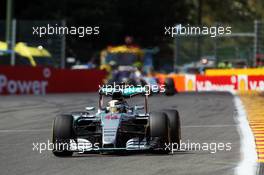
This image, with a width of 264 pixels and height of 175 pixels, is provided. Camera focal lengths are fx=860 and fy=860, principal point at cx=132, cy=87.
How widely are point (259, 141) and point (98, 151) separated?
9.34ft

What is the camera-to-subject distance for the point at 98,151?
10984 mm

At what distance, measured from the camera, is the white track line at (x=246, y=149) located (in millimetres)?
9242

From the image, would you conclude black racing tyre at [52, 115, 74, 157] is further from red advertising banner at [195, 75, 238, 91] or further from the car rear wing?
red advertising banner at [195, 75, 238, 91]

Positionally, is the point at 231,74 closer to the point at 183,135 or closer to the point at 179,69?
the point at 179,69

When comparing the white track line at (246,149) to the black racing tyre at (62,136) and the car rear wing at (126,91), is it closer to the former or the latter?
the car rear wing at (126,91)

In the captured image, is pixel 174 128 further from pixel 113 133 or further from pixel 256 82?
pixel 256 82

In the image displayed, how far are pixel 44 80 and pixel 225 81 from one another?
21.5ft

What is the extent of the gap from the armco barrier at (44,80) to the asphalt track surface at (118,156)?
5.98 metres

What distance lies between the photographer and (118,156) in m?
10.9

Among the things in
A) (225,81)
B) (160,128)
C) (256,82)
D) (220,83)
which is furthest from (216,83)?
(160,128)

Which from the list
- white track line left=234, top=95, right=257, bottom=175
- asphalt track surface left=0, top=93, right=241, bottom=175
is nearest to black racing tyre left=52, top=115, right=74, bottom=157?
asphalt track surface left=0, top=93, right=241, bottom=175

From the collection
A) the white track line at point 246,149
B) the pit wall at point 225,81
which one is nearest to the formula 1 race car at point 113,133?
the white track line at point 246,149

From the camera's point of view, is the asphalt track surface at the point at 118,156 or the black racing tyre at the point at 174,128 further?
the black racing tyre at the point at 174,128

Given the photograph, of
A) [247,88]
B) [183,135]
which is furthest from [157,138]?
[247,88]
